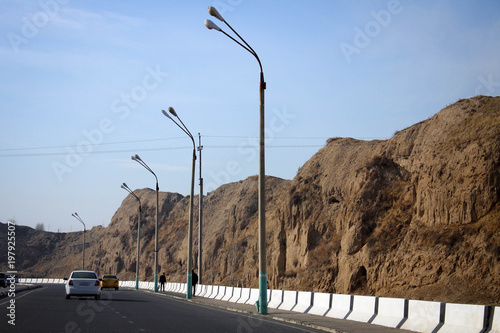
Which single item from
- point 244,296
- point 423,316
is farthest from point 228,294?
point 423,316

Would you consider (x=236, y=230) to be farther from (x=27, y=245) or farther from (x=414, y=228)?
(x=27, y=245)

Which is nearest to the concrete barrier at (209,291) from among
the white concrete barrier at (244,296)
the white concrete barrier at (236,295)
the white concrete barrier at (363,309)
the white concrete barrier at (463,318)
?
the white concrete barrier at (236,295)

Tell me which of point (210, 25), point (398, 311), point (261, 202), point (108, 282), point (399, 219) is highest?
point (210, 25)

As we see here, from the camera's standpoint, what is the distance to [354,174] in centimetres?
5703

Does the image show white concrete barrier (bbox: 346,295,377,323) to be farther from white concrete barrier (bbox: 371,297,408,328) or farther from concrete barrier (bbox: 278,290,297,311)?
Answer: concrete barrier (bbox: 278,290,297,311)

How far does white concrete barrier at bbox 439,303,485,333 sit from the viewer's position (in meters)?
13.7

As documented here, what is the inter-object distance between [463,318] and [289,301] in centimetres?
1268

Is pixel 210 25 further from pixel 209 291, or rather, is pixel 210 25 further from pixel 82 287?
pixel 209 291

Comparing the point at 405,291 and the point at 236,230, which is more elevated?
the point at 236,230

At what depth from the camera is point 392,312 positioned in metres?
18.0

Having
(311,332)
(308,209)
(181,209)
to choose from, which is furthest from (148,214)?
(311,332)

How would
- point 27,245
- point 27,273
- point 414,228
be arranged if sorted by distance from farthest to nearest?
point 27,245 < point 27,273 < point 414,228

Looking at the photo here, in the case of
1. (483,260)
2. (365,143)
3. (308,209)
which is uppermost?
(365,143)

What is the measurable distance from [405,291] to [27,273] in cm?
12619
